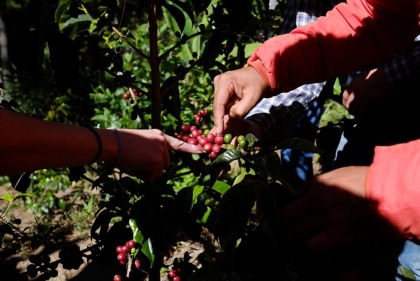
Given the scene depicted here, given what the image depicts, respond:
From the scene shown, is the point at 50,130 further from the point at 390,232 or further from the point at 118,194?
the point at 390,232

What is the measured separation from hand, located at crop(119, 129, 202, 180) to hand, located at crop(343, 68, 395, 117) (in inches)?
47.1

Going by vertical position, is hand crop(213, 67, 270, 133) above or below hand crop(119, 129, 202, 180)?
above

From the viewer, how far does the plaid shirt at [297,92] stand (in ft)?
6.51

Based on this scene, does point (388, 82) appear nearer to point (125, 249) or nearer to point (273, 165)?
point (273, 165)

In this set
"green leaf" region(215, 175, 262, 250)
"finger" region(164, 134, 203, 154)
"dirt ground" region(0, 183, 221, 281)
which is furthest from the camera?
"dirt ground" region(0, 183, 221, 281)

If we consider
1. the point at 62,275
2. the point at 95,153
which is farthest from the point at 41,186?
the point at 95,153

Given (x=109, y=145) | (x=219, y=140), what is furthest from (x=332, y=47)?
(x=109, y=145)

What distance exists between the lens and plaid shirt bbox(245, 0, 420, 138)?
198cm

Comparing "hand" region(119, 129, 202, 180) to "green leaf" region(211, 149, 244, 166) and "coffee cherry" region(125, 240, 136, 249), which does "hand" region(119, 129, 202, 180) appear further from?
"coffee cherry" region(125, 240, 136, 249)

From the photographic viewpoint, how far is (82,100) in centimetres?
475

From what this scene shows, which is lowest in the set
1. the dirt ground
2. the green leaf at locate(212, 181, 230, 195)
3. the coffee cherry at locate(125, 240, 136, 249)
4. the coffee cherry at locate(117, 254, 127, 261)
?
the dirt ground

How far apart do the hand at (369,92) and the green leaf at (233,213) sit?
1.16m

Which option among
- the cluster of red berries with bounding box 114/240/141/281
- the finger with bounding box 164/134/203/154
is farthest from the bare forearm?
the cluster of red berries with bounding box 114/240/141/281

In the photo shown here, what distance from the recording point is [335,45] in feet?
5.81
